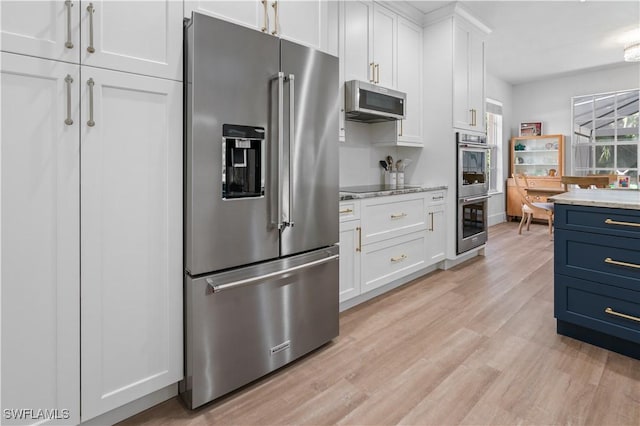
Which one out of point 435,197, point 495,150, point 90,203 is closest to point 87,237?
point 90,203

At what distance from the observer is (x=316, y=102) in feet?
6.40

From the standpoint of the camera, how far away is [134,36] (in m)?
1.41

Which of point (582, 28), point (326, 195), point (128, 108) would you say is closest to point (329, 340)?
point (326, 195)

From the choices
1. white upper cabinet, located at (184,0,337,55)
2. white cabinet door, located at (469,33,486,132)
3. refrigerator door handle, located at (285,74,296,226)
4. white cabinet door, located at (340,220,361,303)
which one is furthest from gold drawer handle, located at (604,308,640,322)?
white cabinet door, located at (469,33,486,132)

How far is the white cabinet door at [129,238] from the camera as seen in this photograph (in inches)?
53.0

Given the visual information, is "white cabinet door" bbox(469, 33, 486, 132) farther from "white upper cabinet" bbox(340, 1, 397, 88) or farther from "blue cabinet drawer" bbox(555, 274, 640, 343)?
"blue cabinet drawer" bbox(555, 274, 640, 343)

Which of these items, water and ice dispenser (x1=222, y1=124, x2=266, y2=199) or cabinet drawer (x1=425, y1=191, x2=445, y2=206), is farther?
cabinet drawer (x1=425, y1=191, x2=445, y2=206)

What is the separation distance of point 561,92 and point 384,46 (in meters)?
5.42

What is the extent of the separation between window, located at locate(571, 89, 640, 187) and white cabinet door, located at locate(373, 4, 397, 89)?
17.1ft

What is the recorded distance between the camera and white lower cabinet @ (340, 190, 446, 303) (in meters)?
2.61

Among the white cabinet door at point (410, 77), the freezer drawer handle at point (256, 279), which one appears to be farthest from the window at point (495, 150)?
the freezer drawer handle at point (256, 279)

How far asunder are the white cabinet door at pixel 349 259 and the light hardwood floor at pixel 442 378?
0.20m

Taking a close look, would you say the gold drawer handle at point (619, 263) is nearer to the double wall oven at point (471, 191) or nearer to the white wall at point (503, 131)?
the double wall oven at point (471, 191)

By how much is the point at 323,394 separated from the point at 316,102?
155 centimetres
